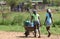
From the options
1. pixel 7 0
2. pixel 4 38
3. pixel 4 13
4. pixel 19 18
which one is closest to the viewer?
pixel 4 38

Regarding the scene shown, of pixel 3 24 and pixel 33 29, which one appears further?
pixel 3 24

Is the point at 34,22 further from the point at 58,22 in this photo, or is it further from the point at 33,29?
the point at 58,22

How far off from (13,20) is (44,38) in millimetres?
10980

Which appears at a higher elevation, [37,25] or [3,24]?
[37,25]

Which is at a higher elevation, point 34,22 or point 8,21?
point 34,22

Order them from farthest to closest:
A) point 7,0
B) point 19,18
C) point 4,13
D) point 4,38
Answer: point 7,0 < point 4,13 < point 19,18 < point 4,38

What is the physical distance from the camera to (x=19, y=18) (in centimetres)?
2789

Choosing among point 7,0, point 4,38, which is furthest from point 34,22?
point 7,0

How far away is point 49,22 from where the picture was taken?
58.7ft

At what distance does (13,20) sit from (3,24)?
1.13m

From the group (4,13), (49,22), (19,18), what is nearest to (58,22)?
(19,18)

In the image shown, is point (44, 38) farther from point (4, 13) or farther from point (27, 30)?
point (4, 13)

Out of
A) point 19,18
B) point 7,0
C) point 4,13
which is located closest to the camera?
point 19,18

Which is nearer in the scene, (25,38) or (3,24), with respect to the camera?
(25,38)
